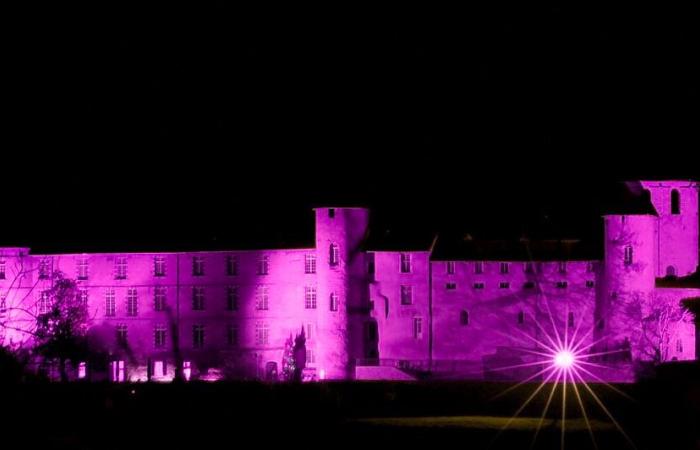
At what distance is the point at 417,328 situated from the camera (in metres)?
69.7

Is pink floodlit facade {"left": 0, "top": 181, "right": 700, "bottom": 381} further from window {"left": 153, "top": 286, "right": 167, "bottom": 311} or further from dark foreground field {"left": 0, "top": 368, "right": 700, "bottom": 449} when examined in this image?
dark foreground field {"left": 0, "top": 368, "right": 700, "bottom": 449}

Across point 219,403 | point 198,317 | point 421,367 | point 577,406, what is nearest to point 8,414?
point 219,403

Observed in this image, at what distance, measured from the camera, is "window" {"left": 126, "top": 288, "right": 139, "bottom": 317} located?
76.4 meters

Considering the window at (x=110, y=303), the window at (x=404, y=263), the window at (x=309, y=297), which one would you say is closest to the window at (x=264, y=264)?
the window at (x=309, y=297)

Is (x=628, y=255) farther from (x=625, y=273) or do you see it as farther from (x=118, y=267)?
(x=118, y=267)

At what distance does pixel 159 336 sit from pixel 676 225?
25.8 m

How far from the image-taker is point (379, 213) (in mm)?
73125

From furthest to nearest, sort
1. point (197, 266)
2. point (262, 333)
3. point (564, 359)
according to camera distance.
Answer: point (197, 266) → point (262, 333) → point (564, 359)

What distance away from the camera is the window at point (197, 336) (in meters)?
75.4

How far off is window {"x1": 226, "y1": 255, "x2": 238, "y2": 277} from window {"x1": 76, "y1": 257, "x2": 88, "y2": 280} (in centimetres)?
756

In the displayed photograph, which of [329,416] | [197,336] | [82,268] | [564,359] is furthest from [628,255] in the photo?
[82,268]

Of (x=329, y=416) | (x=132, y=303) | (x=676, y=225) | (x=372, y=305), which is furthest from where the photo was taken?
(x=132, y=303)

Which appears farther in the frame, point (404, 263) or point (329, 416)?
point (404, 263)

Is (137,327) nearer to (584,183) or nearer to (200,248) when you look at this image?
(200,248)
